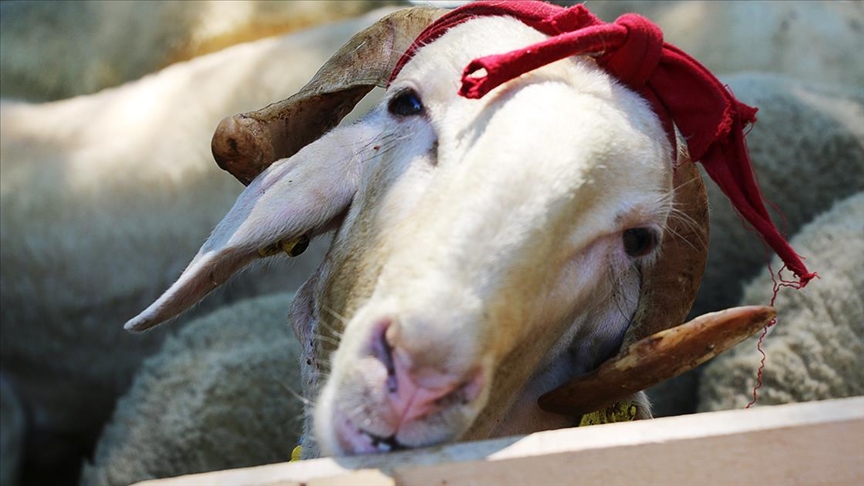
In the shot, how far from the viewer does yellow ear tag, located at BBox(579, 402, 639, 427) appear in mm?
1920

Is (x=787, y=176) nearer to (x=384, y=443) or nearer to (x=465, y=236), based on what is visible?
(x=465, y=236)

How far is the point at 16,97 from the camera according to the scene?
15.9 feet

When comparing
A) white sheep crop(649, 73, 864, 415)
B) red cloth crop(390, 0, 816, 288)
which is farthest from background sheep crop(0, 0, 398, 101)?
red cloth crop(390, 0, 816, 288)

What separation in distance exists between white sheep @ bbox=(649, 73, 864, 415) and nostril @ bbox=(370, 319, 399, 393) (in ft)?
9.10

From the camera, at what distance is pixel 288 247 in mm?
2115

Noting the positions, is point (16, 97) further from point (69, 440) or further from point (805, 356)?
point (805, 356)

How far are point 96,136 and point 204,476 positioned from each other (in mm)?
3636

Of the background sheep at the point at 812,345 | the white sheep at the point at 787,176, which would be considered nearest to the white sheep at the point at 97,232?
the white sheep at the point at 787,176

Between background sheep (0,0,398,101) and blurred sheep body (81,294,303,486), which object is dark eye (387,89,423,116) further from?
background sheep (0,0,398,101)

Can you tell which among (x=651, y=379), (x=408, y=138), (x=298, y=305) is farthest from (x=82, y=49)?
(x=651, y=379)

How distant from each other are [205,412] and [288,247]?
1544 millimetres

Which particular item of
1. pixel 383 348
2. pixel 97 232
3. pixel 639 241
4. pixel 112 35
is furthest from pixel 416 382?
pixel 112 35

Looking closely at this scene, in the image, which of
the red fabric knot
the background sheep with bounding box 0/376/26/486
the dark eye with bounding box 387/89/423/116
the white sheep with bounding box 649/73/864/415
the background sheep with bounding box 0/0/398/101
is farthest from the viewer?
the background sheep with bounding box 0/0/398/101

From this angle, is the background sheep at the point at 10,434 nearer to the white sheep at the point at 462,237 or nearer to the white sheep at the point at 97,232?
the white sheep at the point at 97,232
